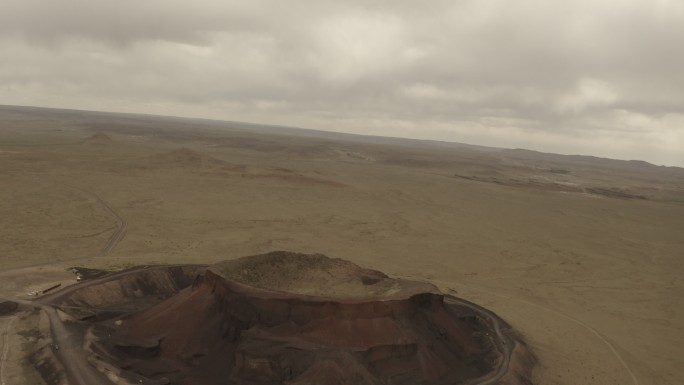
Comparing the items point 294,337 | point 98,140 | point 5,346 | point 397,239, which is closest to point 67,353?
point 5,346

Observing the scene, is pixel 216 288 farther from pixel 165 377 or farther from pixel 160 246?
pixel 160 246

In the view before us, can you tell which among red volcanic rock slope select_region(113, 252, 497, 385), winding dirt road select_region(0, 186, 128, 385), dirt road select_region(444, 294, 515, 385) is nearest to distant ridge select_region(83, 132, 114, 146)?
winding dirt road select_region(0, 186, 128, 385)

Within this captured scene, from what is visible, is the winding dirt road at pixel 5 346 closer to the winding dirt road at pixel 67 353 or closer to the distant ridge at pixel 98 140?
the winding dirt road at pixel 67 353

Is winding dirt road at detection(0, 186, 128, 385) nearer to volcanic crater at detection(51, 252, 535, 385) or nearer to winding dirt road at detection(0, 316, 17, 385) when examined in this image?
winding dirt road at detection(0, 316, 17, 385)

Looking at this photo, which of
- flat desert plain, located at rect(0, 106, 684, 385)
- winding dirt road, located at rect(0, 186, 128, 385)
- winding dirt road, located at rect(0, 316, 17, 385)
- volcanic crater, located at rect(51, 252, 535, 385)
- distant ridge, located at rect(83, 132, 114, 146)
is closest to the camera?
winding dirt road, located at rect(0, 316, 17, 385)

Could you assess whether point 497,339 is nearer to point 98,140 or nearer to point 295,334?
point 295,334

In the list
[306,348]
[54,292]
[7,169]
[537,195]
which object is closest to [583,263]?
[306,348]
